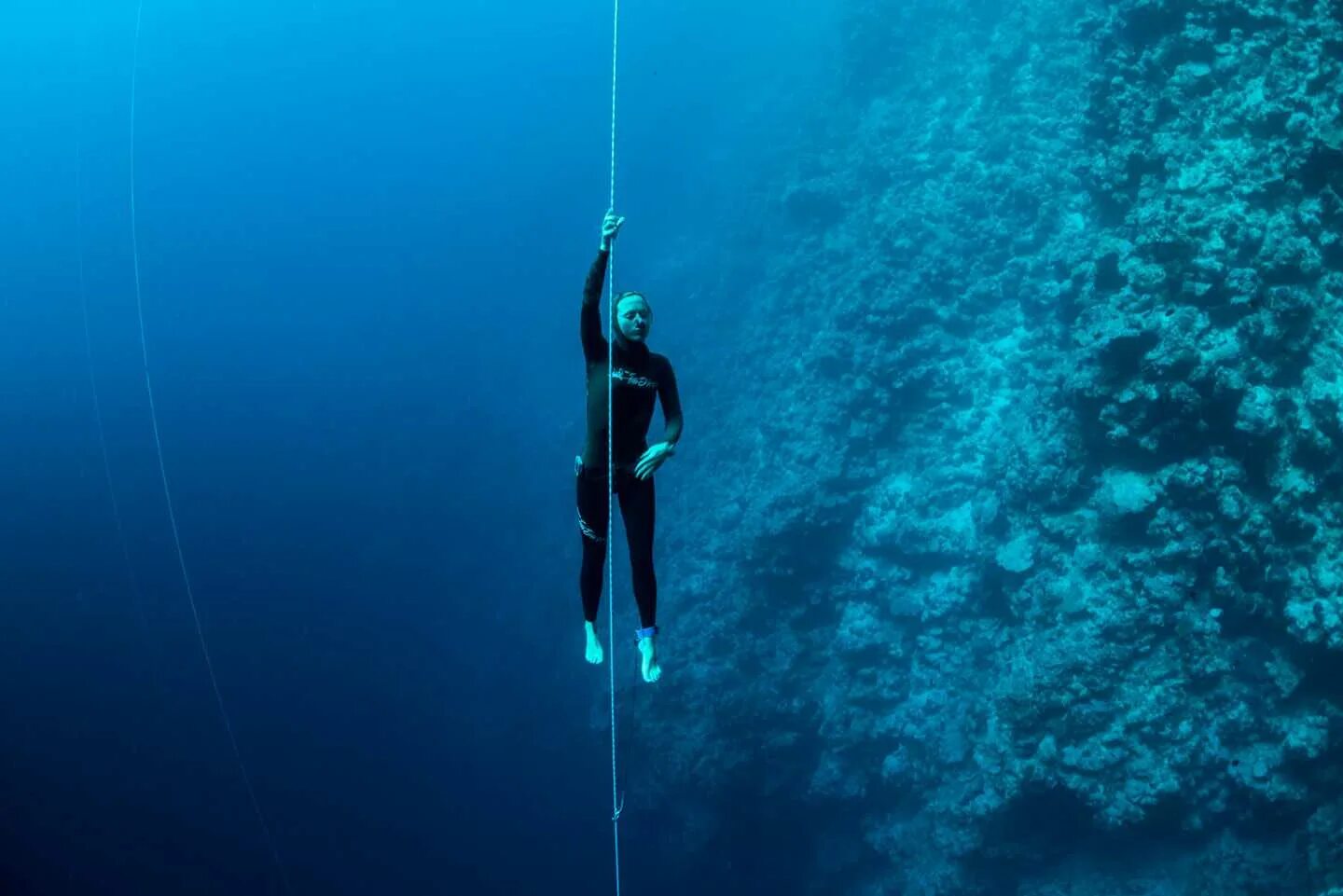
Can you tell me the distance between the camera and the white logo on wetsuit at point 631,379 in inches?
169

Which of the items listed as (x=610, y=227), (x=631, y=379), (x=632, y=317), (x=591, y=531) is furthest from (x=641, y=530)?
(x=610, y=227)

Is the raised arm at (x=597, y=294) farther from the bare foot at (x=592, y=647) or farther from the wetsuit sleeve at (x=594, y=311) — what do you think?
the bare foot at (x=592, y=647)

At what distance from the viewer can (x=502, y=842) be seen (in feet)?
53.0

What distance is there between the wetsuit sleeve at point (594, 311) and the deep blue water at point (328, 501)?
492 inches

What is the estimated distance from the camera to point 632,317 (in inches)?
160

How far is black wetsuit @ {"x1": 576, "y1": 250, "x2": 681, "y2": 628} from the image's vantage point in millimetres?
4277

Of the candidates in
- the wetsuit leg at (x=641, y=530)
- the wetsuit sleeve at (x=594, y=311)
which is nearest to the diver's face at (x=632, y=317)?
the wetsuit sleeve at (x=594, y=311)

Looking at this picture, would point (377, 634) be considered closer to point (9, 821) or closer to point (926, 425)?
point (9, 821)

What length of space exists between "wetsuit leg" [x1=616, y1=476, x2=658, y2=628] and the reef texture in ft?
22.8

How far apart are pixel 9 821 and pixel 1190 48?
27967 millimetres

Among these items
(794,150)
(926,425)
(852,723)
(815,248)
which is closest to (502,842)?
(852,723)

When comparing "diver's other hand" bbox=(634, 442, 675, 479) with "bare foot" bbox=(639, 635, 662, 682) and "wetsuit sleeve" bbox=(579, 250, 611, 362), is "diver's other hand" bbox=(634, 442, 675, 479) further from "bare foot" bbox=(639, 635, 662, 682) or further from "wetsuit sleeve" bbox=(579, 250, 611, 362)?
"bare foot" bbox=(639, 635, 662, 682)

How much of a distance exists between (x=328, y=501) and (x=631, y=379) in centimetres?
2184

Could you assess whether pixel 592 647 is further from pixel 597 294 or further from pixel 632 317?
pixel 597 294
